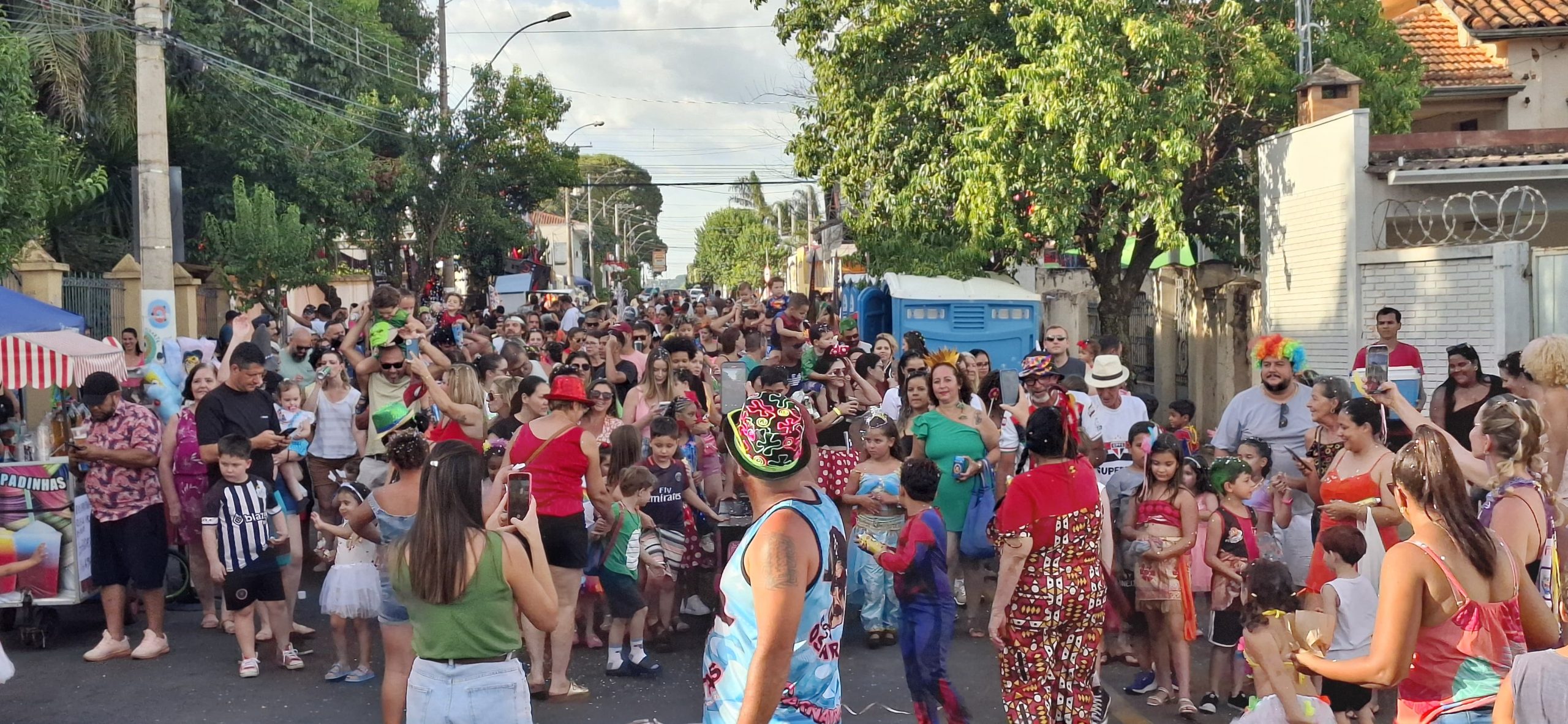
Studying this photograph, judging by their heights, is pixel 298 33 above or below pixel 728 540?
above

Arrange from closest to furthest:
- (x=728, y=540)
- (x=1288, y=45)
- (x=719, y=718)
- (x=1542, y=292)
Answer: (x=719, y=718) → (x=728, y=540) → (x=1542, y=292) → (x=1288, y=45)

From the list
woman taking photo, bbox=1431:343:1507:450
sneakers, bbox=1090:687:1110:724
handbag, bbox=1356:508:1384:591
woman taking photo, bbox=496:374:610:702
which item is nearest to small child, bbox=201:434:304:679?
woman taking photo, bbox=496:374:610:702

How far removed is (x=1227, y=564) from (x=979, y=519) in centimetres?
193

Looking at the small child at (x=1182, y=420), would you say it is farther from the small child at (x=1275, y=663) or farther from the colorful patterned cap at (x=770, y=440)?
the colorful patterned cap at (x=770, y=440)

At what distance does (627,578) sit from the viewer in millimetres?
7945

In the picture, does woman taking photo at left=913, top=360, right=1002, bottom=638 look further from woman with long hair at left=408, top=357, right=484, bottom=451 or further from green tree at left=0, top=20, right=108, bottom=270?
green tree at left=0, top=20, right=108, bottom=270

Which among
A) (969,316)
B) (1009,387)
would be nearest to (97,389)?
(1009,387)

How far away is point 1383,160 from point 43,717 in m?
13.1

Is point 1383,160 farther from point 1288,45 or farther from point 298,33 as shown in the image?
Answer: point 298,33

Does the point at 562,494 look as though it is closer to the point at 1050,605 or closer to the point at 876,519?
the point at 876,519

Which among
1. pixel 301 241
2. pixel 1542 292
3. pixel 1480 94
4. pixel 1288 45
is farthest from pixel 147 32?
pixel 1480 94

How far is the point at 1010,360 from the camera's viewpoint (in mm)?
17797

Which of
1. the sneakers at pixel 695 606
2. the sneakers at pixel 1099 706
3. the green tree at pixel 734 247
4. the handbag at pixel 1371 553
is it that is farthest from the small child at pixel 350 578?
the green tree at pixel 734 247

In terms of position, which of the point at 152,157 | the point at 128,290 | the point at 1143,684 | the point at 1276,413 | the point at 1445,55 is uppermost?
the point at 1445,55
